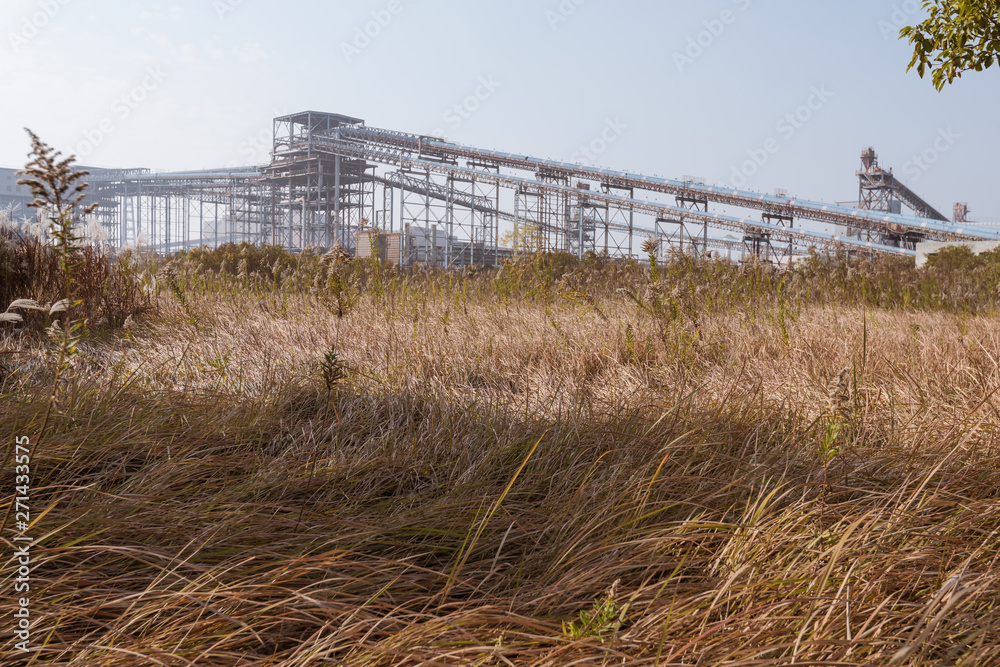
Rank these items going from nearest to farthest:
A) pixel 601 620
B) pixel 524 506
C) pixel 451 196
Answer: pixel 601 620
pixel 524 506
pixel 451 196

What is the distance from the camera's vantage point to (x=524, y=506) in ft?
5.52

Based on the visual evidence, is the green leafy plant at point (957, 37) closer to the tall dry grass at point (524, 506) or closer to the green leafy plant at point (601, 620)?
the tall dry grass at point (524, 506)

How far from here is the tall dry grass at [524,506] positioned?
105 cm

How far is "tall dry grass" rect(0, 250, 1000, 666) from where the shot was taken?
41.2 inches

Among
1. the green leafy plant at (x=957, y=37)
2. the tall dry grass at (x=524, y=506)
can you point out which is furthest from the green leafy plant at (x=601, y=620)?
Result: the green leafy plant at (x=957, y=37)

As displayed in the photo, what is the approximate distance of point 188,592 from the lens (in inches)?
44.2

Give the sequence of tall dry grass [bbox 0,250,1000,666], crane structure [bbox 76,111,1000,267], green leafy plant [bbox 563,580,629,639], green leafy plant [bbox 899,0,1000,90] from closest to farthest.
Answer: green leafy plant [bbox 563,580,629,639] < tall dry grass [bbox 0,250,1000,666] < green leafy plant [bbox 899,0,1000,90] < crane structure [bbox 76,111,1000,267]

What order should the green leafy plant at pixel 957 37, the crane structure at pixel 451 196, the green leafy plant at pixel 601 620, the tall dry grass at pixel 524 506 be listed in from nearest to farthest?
the green leafy plant at pixel 601 620, the tall dry grass at pixel 524 506, the green leafy plant at pixel 957 37, the crane structure at pixel 451 196

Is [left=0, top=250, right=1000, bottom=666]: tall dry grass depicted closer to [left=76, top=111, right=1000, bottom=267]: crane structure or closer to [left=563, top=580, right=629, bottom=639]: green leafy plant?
[left=563, top=580, right=629, bottom=639]: green leafy plant

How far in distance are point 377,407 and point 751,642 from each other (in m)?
1.81

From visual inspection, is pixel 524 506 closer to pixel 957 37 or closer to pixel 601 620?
pixel 601 620

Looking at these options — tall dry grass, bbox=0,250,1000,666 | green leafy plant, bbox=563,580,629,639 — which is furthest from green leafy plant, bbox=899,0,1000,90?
green leafy plant, bbox=563,580,629,639

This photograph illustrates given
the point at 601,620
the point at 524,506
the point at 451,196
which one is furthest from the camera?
the point at 451,196

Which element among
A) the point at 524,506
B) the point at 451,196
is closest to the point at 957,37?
the point at 524,506
